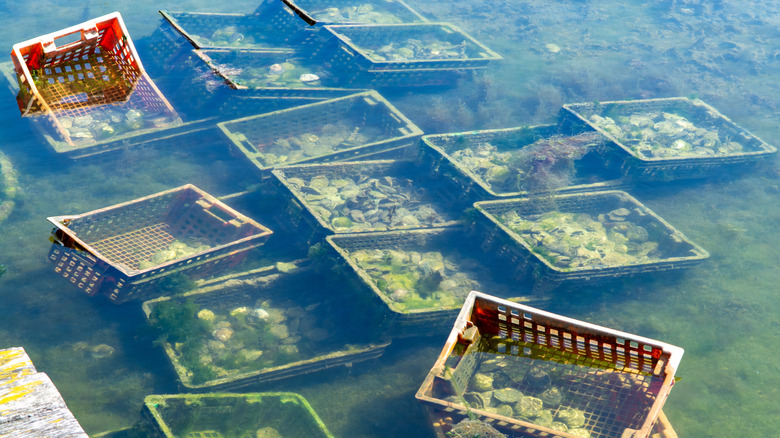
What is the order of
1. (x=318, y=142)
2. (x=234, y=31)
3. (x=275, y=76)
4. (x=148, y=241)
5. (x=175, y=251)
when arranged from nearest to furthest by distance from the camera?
(x=175, y=251) < (x=148, y=241) < (x=318, y=142) < (x=275, y=76) < (x=234, y=31)

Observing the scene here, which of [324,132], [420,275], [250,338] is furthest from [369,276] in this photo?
[324,132]

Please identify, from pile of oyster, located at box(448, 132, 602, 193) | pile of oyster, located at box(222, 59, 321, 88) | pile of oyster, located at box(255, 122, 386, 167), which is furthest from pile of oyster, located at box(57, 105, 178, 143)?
pile of oyster, located at box(448, 132, 602, 193)

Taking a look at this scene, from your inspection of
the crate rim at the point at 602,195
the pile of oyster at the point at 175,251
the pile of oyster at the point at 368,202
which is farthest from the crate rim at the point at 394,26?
the pile of oyster at the point at 175,251

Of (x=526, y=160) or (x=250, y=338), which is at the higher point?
(x=526, y=160)

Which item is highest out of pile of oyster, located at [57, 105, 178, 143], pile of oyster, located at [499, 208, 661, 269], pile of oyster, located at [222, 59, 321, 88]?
pile of oyster, located at [222, 59, 321, 88]

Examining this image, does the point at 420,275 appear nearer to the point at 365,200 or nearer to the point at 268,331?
the point at 365,200

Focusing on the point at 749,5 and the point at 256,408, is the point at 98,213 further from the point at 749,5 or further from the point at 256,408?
the point at 749,5

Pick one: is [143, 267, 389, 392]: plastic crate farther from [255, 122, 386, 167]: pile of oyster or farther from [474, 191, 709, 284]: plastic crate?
[255, 122, 386, 167]: pile of oyster
